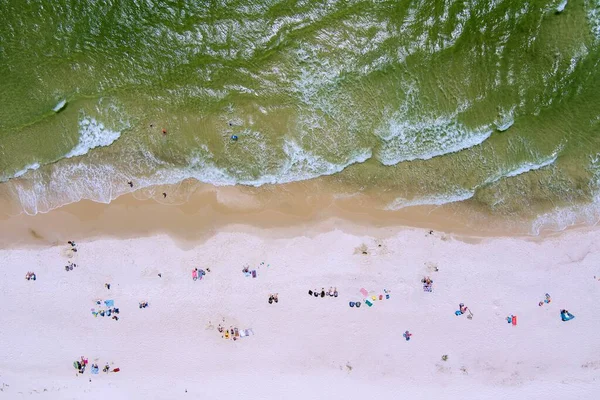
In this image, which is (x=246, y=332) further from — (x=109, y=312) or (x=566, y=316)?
(x=566, y=316)

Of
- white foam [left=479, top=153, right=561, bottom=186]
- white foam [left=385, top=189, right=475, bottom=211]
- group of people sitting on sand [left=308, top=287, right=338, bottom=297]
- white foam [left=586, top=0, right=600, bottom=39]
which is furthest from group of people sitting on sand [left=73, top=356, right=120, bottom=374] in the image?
white foam [left=586, top=0, right=600, bottom=39]

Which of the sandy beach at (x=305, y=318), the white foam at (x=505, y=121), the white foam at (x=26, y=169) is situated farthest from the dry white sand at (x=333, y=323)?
the white foam at (x=505, y=121)

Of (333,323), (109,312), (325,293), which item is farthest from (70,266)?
(333,323)

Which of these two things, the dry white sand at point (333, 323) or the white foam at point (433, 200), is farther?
the white foam at point (433, 200)

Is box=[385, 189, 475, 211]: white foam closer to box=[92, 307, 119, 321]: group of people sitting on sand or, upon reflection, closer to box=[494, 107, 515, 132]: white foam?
box=[494, 107, 515, 132]: white foam

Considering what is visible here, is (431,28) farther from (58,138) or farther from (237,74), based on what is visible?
(58,138)

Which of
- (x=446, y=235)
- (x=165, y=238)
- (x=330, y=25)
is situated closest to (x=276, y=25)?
(x=330, y=25)

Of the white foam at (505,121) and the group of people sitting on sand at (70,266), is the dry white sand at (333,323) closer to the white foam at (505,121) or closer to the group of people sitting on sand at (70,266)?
the group of people sitting on sand at (70,266)
